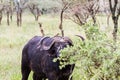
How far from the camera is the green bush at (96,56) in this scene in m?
4.48

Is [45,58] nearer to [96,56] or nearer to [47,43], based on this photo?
[47,43]

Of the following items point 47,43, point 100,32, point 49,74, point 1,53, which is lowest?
point 1,53

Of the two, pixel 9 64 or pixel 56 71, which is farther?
pixel 9 64

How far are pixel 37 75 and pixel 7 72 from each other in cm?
286

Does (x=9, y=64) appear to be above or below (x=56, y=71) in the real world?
below

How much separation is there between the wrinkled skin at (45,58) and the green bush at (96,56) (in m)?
2.13

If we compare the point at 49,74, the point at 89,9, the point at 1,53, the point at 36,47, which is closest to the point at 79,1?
the point at 89,9

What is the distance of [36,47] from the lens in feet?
28.3

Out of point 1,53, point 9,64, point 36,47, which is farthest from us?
point 1,53

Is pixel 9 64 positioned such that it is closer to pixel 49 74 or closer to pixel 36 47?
pixel 36 47

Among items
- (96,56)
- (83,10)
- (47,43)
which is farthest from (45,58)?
(83,10)

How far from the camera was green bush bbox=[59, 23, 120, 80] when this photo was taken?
4.48 meters

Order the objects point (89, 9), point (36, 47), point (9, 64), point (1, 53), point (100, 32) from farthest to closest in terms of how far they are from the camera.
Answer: point (1, 53)
point (89, 9)
point (9, 64)
point (36, 47)
point (100, 32)

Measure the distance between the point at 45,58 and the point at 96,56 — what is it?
3209 millimetres
